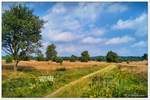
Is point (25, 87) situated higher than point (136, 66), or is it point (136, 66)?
point (136, 66)

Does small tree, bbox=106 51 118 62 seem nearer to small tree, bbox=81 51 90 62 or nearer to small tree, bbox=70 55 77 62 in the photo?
small tree, bbox=81 51 90 62

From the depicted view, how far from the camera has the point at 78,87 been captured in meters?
5.10

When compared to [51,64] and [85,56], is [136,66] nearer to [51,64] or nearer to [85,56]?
[85,56]

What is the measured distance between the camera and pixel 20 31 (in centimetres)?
517

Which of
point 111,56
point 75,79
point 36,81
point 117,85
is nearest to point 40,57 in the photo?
point 36,81

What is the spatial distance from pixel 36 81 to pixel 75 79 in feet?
1.24

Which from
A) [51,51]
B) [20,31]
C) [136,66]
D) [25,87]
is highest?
[20,31]

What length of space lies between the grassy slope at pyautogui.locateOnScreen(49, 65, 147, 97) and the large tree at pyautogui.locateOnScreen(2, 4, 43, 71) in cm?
53

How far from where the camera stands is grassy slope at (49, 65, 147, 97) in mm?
5074

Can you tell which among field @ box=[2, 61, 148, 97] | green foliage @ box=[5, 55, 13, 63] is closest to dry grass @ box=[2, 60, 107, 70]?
field @ box=[2, 61, 148, 97]

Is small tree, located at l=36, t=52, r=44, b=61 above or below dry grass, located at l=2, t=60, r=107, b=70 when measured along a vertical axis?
above

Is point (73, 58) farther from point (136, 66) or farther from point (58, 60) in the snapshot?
point (136, 66)

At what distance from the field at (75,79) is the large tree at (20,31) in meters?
0.13

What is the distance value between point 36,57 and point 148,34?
1111mm
